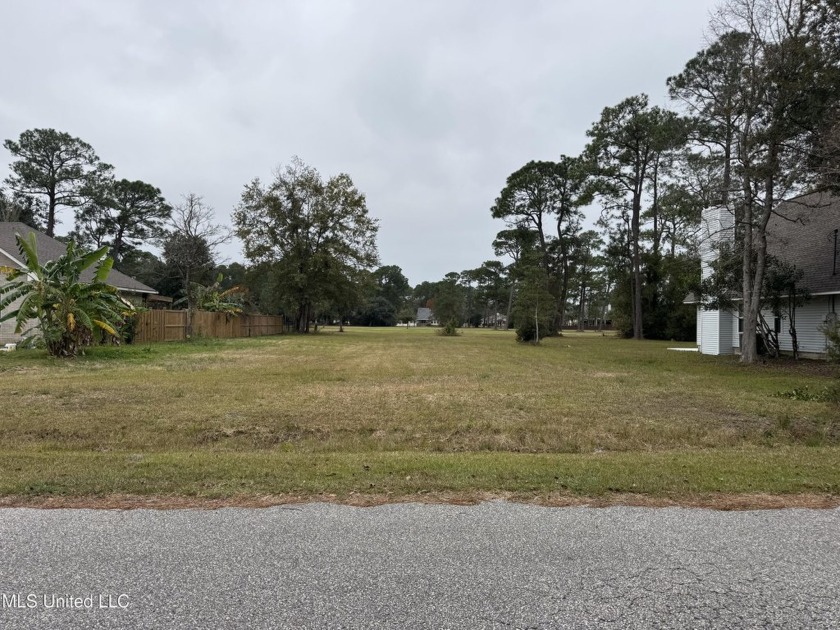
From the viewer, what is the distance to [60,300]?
1459 cm

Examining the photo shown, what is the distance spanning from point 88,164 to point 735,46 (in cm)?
5544

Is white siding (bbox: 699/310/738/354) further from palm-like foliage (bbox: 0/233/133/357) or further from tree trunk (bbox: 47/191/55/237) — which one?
tree trunk (bbox: 47/191/55/237)

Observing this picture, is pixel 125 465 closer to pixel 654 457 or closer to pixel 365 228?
pixel 654 457

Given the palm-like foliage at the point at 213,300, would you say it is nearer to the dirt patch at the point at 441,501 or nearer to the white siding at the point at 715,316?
the white siding at the point at 715,316

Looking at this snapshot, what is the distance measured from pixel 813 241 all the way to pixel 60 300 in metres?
27.1

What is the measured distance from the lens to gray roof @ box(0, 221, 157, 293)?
819 inches

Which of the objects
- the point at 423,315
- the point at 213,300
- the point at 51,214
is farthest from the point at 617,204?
the point at 423,315

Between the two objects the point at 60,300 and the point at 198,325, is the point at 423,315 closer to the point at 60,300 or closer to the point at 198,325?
the point at 198,325

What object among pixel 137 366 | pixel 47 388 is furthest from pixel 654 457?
pixel 137 366

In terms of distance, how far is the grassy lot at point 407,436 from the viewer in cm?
425

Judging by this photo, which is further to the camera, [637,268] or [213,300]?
[637,268]

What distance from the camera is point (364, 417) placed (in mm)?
7582

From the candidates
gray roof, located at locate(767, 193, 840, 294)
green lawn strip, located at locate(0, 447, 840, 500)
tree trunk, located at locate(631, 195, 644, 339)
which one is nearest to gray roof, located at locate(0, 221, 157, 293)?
green lawn strip, located at locate(0, 447, 840, 500)

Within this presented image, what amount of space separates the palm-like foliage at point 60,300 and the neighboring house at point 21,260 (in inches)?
214
